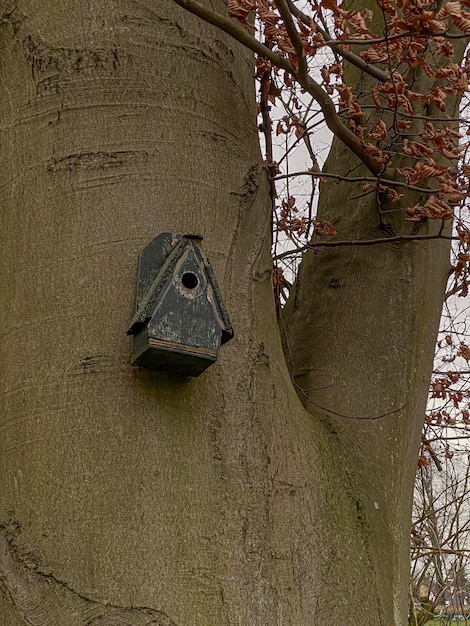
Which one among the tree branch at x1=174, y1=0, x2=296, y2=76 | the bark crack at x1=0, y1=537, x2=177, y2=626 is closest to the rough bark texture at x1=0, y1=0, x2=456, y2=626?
the bark crack at x1=0, y1=537, x2=177, y2=626

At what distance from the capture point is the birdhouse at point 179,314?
1247 millimetres

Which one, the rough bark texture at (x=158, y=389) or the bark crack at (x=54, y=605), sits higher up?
the rough bark texture at (x=158, y=389)

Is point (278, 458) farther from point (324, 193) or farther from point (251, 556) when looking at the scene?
point (324, 193)

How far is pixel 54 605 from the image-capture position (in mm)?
1187

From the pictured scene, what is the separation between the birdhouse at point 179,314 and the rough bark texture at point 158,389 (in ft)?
0.15

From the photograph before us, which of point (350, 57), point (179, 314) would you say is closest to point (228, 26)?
point (350, 57)

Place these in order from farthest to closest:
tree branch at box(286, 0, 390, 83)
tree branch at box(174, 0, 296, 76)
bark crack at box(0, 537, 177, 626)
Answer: tree branch at box(286, 0, 390, 83) → tree branch at box(174, 0, 296, 76) → bark crack at box(0, 537, 177, 626)

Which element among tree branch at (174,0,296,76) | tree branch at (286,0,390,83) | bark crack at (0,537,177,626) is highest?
tree branch at (286,0,390,83)

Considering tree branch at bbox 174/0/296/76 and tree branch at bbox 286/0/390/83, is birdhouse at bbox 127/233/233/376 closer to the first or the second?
tree branch at bbox 174/0/296/76

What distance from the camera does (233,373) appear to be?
1432mm

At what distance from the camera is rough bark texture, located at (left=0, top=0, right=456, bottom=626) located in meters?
1.22

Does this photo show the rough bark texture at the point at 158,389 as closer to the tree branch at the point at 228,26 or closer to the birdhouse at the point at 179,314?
the birdhouse at the point at 179,314

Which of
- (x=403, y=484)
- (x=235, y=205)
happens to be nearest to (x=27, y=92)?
(x=235, y=205)

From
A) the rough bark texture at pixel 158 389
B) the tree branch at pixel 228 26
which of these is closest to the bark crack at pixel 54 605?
the rough bark texture at pixel 158 389
